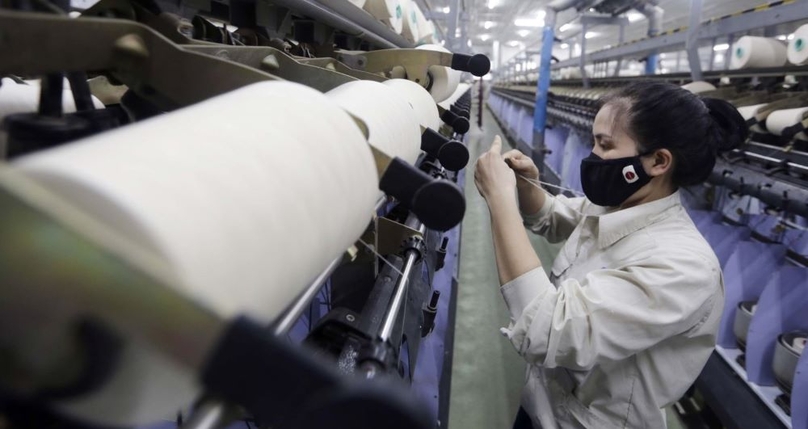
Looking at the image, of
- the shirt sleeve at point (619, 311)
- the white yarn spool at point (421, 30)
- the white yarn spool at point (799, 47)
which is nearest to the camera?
the shirt sleeve at point (619, 311)

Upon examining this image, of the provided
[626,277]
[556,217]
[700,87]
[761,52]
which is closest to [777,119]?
[761,52]

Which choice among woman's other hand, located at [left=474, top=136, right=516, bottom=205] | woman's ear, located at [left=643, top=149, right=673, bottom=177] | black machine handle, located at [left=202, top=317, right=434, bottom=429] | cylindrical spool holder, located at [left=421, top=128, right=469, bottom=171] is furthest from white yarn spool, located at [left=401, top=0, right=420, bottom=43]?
black machine handle, located at [left=202, top=317, right=434, bottom=429]

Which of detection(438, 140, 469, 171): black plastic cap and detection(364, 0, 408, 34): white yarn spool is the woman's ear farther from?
detection(364, 0, 408, 34): white yarn spool

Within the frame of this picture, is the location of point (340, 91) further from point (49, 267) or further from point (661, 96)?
point (661, 96)

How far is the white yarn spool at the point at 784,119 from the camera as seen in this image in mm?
2002

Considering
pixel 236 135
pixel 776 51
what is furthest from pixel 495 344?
pixel 236 135

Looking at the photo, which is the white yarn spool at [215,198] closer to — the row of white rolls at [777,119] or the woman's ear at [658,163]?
the woman's ear at [658,163]

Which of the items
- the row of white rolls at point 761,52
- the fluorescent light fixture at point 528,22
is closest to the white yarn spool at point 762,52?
the row of white rolls at point 761,52

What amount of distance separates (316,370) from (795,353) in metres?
2.26

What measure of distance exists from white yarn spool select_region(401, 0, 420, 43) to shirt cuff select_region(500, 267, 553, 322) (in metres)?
1.44

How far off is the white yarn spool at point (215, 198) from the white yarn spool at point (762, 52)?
2.93 meters

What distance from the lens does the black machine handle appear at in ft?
0.83

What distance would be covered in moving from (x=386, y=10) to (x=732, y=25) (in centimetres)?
167

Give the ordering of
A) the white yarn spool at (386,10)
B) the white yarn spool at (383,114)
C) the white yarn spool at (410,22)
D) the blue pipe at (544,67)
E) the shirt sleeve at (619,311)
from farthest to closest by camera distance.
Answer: the blue pipe at (544,67) → the white yarn spool at (410,22) → the white yarn spool at (386,10) → the shirt sleeve at (619,311) → the white yarn spool at (383,114)
